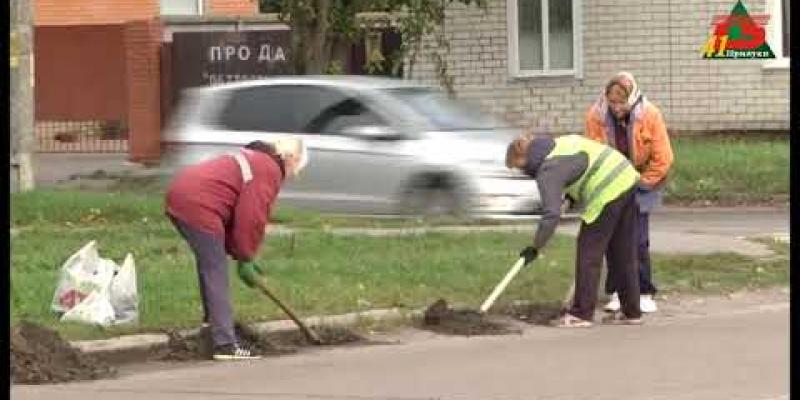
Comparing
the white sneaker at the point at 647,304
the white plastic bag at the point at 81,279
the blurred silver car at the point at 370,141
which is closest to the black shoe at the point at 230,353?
the white plastic bag at the point at 81,279

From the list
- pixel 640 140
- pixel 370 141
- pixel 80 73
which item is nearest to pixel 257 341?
pixel 640 140

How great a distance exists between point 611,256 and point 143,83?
17392 millimetres

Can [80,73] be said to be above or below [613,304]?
above

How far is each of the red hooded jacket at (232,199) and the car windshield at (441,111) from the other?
6.70 m

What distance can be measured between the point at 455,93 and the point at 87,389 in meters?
19.4

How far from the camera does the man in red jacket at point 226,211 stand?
30.3 feet

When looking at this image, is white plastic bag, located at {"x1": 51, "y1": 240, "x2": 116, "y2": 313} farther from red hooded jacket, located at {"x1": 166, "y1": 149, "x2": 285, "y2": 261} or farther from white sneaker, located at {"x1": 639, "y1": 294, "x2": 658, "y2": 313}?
white sneaker, located at {"x1": 639, "y1": 294, "x2": 658, "y2": 313}

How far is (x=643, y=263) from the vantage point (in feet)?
37.2

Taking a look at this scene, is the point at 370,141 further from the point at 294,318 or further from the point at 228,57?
the point at 228,57

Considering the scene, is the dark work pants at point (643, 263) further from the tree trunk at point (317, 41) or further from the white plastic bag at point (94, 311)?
the tree trunk at point (317, 41)

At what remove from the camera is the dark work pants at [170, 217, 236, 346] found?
9.37m

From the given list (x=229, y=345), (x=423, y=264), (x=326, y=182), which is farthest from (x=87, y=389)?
(x=326, y=182)

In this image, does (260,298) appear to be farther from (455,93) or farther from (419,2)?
(455,93)

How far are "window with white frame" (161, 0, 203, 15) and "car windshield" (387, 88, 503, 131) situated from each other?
59.2 feet
